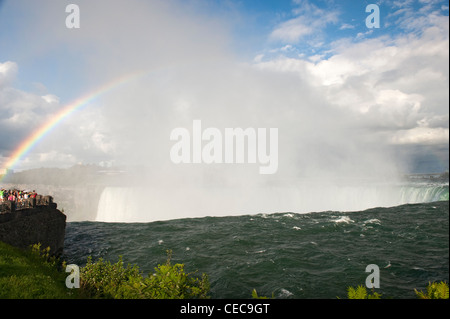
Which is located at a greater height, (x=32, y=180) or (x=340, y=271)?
(x=32, y=180)

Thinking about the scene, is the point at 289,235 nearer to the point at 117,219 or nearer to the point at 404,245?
the point at 404,245

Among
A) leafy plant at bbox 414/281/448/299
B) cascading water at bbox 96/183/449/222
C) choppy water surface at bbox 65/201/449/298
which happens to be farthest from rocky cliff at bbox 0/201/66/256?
cascading water at bbox 96/183/449/222

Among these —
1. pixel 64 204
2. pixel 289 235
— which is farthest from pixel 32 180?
pixel 289 235

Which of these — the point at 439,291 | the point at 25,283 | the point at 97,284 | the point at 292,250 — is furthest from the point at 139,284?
the point at 292,250

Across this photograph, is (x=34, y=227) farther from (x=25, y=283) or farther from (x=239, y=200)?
(x=239, y=200)

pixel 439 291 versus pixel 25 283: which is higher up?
pixel 439 291
